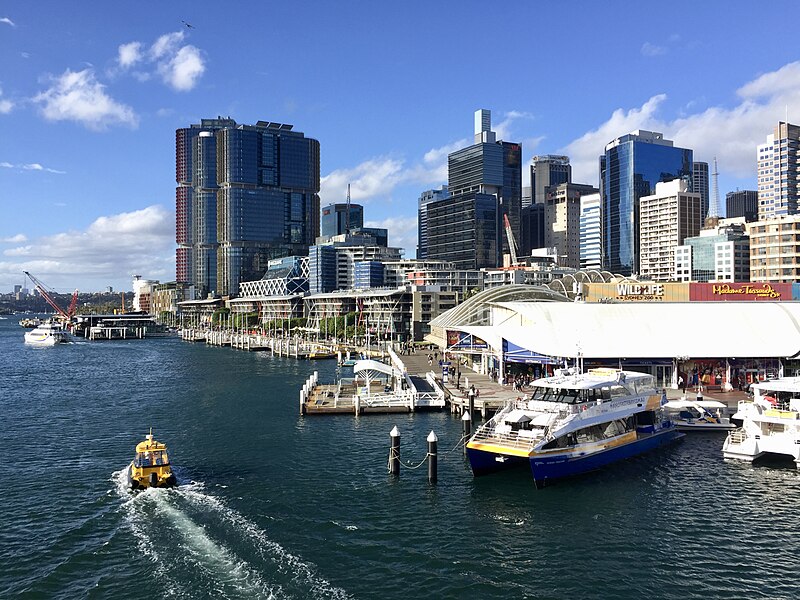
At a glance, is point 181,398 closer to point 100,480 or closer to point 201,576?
point 100,480

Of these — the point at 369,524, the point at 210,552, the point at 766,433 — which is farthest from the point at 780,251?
the point at 210,552

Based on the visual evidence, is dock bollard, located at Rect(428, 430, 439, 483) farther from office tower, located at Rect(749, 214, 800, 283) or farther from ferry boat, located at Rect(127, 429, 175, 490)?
office tower, located at Rect(749, 214, 800, 283)

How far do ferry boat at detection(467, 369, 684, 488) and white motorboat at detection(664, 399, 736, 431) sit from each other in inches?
194

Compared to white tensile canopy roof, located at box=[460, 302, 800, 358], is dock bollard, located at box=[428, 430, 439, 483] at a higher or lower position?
lower

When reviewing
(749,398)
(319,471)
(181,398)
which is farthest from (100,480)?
(749,398)

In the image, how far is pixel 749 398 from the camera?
74.8 metres

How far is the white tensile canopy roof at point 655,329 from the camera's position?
80.0 m

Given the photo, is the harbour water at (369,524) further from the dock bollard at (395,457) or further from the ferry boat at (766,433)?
the ferry boat at (766,433)

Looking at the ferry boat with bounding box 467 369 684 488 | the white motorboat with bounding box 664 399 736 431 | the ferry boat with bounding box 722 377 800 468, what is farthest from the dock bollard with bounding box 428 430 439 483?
the white motorboat with bounding box 664 399 736 431

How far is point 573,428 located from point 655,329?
122 ft

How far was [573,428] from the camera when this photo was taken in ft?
169

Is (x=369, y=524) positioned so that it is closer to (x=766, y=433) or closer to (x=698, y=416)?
(x=766, y=433)

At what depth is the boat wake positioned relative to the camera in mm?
32781

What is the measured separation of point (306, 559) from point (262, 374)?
309 ft
